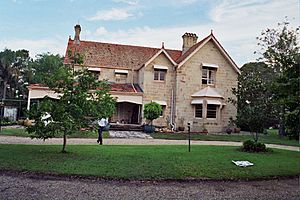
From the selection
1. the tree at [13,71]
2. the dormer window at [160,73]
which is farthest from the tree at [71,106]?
the tree at [13,71]

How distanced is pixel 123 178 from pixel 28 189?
2.60m

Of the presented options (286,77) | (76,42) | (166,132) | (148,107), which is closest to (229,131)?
(166,132)

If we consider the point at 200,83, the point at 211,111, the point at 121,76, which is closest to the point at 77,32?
the point at 121,76

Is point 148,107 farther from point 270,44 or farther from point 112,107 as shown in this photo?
point 270,44

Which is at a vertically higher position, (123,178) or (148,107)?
(148,107)

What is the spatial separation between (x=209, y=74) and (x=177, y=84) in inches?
145

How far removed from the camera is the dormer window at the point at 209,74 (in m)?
29.4

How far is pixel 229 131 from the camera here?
1100 inches

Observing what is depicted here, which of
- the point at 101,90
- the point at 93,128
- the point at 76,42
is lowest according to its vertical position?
the point at 93,128

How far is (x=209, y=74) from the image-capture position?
2961 cm

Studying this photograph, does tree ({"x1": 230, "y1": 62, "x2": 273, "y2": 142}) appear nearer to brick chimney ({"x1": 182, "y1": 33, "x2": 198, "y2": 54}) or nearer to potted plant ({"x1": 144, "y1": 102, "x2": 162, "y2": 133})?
potted plant ({"x1": 144, "y1": 102, "x2": 162, "y2": 133})

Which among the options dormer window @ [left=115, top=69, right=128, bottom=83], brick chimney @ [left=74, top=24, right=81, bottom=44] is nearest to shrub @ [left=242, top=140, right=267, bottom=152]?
dormer window @ [left=115, top=69, right=128, bottom=83]

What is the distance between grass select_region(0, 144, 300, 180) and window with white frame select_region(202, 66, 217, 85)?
693 inches

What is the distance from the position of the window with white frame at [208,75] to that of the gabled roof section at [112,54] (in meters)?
3.91
